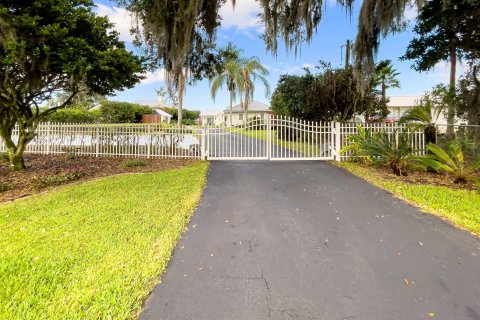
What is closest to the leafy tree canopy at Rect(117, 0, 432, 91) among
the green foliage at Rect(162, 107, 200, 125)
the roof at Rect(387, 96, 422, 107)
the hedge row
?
the hedge row

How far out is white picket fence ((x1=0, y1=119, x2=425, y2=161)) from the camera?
9234 mm

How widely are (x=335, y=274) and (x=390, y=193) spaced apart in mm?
3537

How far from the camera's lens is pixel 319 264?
2912 mm

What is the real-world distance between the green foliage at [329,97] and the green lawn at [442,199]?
6799 millimetres

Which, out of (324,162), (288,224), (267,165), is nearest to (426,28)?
(324,162)

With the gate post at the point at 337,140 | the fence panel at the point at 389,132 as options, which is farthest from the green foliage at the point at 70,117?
the fence panel at the point at 389,132

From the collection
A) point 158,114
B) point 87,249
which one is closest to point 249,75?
point 158,114

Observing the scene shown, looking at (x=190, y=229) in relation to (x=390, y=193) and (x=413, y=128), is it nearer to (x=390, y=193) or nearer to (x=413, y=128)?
(x=390, y=193)

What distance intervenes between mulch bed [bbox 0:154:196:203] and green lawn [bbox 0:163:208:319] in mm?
1082

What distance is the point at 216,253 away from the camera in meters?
3.15

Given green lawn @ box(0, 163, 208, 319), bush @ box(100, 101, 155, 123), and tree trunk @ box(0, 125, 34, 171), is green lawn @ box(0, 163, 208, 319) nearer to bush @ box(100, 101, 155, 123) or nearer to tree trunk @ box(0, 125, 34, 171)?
tree trunk @ box(0, 125, 34, 171)

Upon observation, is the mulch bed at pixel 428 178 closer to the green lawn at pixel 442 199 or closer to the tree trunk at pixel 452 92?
the green lawn at pixel 442 199

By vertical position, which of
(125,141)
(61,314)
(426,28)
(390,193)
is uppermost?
(426,28)

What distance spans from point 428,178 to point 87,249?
7280 millimetres
